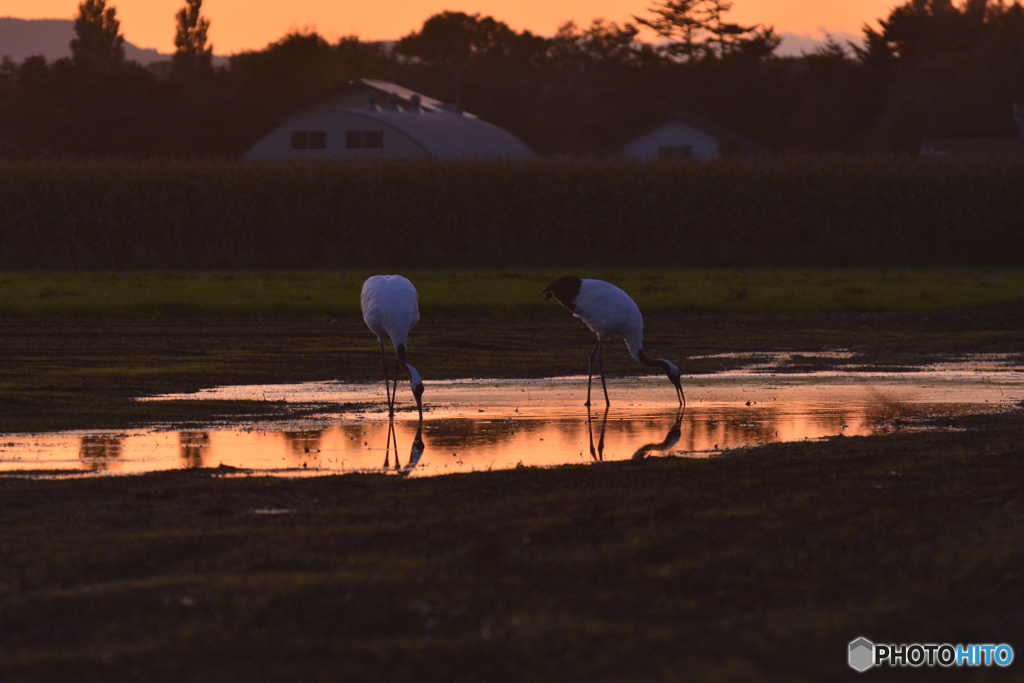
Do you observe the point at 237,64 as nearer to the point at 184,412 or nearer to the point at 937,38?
the point at 937,38

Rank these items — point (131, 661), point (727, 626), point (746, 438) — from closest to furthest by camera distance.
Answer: point (131, 661) < point (727, 626) < point (746, 438)

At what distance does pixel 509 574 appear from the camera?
5.94m

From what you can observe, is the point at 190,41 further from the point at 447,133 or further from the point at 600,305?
the point at 600,305

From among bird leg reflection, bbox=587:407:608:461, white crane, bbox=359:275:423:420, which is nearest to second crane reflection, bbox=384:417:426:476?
bird leg reflection, bbox=587:407:608:461

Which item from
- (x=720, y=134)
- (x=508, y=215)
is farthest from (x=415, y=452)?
(x=720, y=134)

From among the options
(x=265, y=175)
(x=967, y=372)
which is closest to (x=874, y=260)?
(x=265, y=175)

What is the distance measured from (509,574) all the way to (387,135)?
5438 cm

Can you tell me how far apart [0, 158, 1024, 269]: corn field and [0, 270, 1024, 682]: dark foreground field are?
90.7ft

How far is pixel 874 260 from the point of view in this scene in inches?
1443

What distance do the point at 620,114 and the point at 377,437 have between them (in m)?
76.1

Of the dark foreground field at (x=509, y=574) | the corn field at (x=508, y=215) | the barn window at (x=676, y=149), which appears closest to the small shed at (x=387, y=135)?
the barn window at (x=676, y=149)

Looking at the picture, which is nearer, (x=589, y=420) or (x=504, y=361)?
(x=589, y=420)

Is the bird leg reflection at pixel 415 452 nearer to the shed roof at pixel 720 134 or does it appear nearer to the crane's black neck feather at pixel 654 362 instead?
the crane's black neck feather at pixel 654 362

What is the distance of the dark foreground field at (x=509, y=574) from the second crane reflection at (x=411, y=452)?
865 mm
